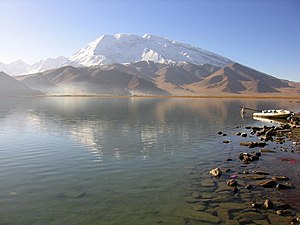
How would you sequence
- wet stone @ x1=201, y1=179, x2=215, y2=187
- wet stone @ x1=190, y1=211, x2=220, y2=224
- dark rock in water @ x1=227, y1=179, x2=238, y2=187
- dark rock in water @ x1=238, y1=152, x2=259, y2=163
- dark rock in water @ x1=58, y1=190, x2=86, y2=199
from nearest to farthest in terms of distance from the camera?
wet stone @ x1=190, y1=211, x2=220, y2=224, dark rock in water @ x1=58, y1=190, x2=86, y2=199, dark rock in water @ x1=227, y1=179, x2=238, y2=187, wet stone @ x1=201, y1=179, x2=215, y2=187, dark rock in water @ x1=238, y1=152, x2=259, y2=163

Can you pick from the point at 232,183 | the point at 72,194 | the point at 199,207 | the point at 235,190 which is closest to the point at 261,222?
the point at 199,207

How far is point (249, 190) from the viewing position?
57.5 ft

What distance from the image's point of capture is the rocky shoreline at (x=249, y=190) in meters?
14.1

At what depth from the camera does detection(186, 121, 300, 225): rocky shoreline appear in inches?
555

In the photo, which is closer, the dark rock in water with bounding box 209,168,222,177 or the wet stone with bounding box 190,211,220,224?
the wet stone with bounding box 190,211,220,224

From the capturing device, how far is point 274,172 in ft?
69.9

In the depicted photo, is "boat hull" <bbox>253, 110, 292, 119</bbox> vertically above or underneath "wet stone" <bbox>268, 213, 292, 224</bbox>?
above

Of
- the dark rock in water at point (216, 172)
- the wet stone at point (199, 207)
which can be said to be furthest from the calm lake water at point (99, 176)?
the dark rock in water at point (216, 172)

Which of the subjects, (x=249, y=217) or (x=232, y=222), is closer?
(x=232, y=222)

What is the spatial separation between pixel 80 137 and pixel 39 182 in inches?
675

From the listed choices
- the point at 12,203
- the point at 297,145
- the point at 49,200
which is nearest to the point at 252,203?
the point at 49,200

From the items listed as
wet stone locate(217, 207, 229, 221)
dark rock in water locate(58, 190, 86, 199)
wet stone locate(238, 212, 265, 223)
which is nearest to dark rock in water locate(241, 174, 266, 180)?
wet stone locate(238, 212, 265, 223)

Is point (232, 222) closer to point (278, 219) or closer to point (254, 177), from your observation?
point (278, 219)

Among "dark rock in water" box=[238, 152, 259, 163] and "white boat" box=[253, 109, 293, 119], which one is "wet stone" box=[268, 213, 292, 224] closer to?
"dark rock in water" box=[238, 152, 259, 163]
